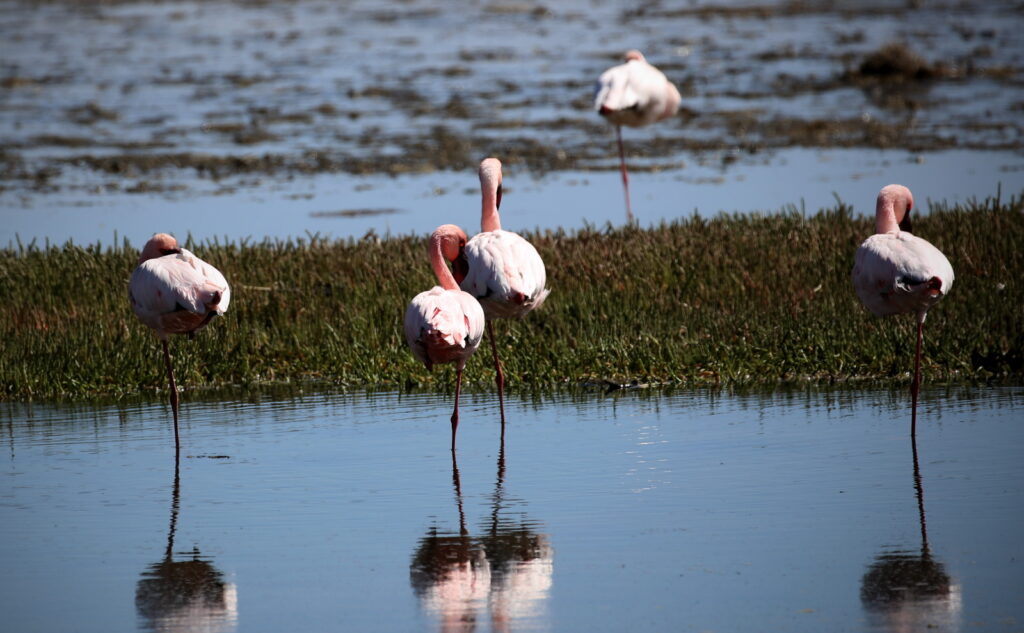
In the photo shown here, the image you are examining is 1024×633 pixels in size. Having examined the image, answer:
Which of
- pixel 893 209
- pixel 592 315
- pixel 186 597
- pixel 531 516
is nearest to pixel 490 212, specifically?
pixel 592 315

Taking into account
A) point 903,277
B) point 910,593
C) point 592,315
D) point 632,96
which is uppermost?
point 632,96

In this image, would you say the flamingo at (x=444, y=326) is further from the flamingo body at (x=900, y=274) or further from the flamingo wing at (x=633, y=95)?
the flamingo wing at (x=633, y=95)

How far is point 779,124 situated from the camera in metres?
21.8

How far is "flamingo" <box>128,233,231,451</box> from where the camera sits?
8.59m

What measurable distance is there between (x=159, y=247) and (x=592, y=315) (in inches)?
119

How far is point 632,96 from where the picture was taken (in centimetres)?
1712

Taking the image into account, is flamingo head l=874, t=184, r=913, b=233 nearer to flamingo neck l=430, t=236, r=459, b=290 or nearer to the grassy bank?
the grassy bank

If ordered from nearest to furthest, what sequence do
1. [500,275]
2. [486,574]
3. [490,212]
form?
[486,574] < [500,275] < [490,212]

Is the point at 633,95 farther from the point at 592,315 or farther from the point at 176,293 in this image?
the point at 176,293

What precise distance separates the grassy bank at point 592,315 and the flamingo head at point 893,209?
2.48ft

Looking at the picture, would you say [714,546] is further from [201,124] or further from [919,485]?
[201,124]

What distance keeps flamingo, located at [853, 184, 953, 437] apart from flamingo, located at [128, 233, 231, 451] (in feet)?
11.3

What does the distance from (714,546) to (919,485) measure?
1326 mm

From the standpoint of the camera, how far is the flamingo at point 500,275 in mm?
8828
